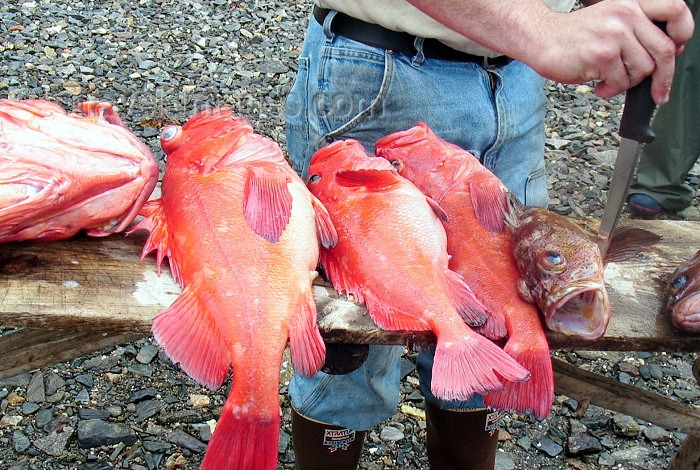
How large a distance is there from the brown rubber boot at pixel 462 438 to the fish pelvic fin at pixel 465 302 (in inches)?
38.2

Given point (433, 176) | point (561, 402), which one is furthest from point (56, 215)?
point (561, 402)

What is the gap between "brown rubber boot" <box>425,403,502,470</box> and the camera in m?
2.59

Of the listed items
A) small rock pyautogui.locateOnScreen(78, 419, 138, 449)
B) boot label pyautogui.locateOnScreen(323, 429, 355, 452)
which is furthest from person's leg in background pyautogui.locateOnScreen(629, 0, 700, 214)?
small rock pyautogui.locateOnScreen(78, 419, 138, 449)

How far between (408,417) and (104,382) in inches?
59.7

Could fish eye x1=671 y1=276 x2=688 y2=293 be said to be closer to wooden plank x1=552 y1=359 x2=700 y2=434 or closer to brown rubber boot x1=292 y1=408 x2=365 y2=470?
wooden plank x1=552 y1=359 x2=700 y2=434

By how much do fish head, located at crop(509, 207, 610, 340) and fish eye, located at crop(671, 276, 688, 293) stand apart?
0.33 m

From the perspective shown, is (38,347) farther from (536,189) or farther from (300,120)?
(536,189)

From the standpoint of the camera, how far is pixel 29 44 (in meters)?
6.70

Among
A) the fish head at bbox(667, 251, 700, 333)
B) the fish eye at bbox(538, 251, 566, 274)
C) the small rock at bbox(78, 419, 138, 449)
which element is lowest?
the small rock at bbox(78, 419, 138, 449)

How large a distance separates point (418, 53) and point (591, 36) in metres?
0.71

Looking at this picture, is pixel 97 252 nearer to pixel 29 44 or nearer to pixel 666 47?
pixel 666 47

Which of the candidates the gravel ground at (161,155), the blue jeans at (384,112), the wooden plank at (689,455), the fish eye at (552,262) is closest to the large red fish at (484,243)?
the fish eye at (552,262)

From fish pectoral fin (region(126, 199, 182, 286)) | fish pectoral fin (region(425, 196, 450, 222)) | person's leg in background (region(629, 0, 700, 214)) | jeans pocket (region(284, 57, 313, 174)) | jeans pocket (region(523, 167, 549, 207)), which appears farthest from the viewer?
person's leg in background (region(629, 0, 700, 214))

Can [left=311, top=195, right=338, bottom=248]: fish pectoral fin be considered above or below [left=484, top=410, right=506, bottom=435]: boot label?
above
